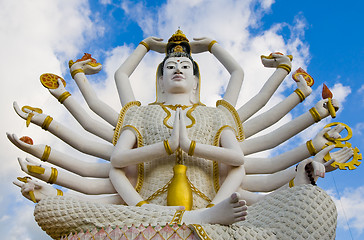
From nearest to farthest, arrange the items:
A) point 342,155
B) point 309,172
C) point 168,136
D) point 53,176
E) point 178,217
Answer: point 178,217
point 309,172
point 342,155
point 53,176
point 168,136

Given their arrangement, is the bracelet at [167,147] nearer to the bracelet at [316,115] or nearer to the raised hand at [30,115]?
the raised hand at [30,115]

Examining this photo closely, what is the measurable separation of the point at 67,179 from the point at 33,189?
77cm

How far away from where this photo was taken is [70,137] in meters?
6.00

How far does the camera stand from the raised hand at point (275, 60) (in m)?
6.81

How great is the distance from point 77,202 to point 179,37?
381cm

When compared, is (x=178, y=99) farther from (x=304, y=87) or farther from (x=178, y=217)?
(x=178, y=217)

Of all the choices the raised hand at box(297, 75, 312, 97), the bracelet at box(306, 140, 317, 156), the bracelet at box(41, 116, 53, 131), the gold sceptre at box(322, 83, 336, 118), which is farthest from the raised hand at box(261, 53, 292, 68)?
the bracelet at box(41, 116, 53, 131)

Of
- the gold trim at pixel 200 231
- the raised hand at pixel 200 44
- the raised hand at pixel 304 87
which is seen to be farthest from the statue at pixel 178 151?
the gold trim at pixel 200 231

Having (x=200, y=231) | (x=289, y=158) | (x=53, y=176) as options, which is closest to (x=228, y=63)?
(x=289, y=158)

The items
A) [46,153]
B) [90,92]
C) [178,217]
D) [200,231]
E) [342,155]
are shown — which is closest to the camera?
[200,231]

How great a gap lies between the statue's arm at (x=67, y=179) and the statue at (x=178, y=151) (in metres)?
0.01

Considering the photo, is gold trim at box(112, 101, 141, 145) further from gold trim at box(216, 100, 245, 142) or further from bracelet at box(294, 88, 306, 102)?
bracelet at box(294, 88, 306, 102)

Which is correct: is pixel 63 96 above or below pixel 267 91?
below

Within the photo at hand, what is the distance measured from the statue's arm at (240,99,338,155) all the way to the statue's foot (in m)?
2.41
